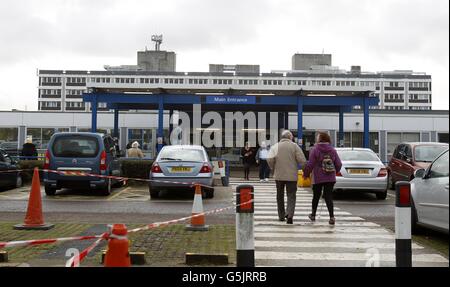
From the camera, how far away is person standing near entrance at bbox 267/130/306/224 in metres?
9.98

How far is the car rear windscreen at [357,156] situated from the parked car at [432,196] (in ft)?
20.7

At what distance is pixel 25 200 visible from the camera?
45.9ft

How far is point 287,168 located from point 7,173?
10.00 meters

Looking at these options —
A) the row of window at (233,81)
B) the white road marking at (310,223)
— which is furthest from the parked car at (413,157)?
Answer: the row of window at (233,81)

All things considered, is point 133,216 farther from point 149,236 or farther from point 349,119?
point 349,119

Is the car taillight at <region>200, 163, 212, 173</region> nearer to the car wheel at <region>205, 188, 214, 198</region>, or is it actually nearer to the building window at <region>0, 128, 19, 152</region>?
the car wheel at <region>205, 188, 214, 198</region>

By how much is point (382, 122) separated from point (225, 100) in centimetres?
1484

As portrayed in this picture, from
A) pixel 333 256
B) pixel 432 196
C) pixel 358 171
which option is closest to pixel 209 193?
pixel 358 171

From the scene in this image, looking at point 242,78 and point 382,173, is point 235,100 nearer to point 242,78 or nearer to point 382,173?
point 382,173

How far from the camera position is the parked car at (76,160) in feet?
47.1

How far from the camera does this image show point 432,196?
7.18m

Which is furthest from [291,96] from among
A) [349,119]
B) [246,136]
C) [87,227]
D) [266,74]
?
[266,74]

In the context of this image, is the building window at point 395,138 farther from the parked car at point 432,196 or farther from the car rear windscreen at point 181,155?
the parked car at point 432,196

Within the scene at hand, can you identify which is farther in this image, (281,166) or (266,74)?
(266,74)
